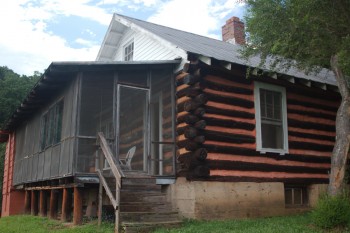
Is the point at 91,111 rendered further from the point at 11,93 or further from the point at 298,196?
the point at 11,93

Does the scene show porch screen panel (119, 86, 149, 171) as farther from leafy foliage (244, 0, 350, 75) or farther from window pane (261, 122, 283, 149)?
window pane (261, 122, 283, 149)

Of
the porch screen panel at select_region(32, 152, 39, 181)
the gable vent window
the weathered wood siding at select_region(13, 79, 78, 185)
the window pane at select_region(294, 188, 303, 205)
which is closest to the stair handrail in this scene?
the weathered wood siding at select_region(13, 79, 78, 185)

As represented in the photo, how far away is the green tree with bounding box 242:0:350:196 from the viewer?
8906mm

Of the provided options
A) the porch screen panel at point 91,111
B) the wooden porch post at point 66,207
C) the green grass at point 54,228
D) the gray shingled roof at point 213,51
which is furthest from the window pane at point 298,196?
the wooden porch post at point 66,207

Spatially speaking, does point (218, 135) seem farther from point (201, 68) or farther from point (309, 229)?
point (309, 229)

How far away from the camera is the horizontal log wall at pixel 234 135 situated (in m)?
10.3

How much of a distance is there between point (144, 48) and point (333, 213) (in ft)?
28.2

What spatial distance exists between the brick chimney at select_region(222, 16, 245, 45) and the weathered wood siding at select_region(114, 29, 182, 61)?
5.57 meters

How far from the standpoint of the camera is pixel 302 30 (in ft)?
31.0

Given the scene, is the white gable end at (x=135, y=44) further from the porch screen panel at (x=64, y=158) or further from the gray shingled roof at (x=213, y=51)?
the porch screen panel at (x=64, y=158)

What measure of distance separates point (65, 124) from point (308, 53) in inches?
263

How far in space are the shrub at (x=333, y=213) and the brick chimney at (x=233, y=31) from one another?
12.2 metres

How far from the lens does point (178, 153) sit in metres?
10.7

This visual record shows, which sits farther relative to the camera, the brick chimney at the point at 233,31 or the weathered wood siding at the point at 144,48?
the brick chimney at the point at 233,31
